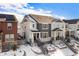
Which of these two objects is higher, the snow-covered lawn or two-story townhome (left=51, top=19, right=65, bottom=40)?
two-story townhome (left=51, top=19, right=65, bottom=40)

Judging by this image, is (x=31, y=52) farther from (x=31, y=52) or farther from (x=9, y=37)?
(x=9, y=37)

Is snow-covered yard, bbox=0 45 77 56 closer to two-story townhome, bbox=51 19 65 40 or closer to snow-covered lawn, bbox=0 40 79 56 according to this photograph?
snow-covered lawn, bbox=0 40 79 56

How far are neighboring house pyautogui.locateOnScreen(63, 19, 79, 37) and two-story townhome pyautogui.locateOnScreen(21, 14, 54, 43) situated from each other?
18 centimetres

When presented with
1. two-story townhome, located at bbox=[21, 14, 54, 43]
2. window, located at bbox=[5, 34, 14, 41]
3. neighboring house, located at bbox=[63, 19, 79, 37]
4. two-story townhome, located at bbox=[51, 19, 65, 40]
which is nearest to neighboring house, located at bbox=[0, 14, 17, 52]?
window, located at bbox=[5, 34, 14, 41]

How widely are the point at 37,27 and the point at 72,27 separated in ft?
1.21

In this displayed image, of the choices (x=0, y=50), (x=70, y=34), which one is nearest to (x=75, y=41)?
(x=70, y=34)

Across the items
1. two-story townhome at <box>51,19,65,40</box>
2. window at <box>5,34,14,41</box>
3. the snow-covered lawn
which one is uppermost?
two-story townhome at <box>51,19,65,40</box>

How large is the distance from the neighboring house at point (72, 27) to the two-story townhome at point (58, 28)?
44 millimetres

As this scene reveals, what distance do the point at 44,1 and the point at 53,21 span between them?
0.23 metres

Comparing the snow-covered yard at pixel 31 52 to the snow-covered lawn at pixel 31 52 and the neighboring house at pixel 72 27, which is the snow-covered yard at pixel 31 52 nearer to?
the snow-covered lawn at pixel 31 52

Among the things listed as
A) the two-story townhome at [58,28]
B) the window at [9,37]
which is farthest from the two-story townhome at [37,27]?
the window at [9,37]

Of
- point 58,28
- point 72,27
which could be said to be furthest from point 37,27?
point 72,27

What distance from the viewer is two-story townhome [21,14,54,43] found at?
1994 millimetres

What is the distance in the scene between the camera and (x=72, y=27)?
198 cm
